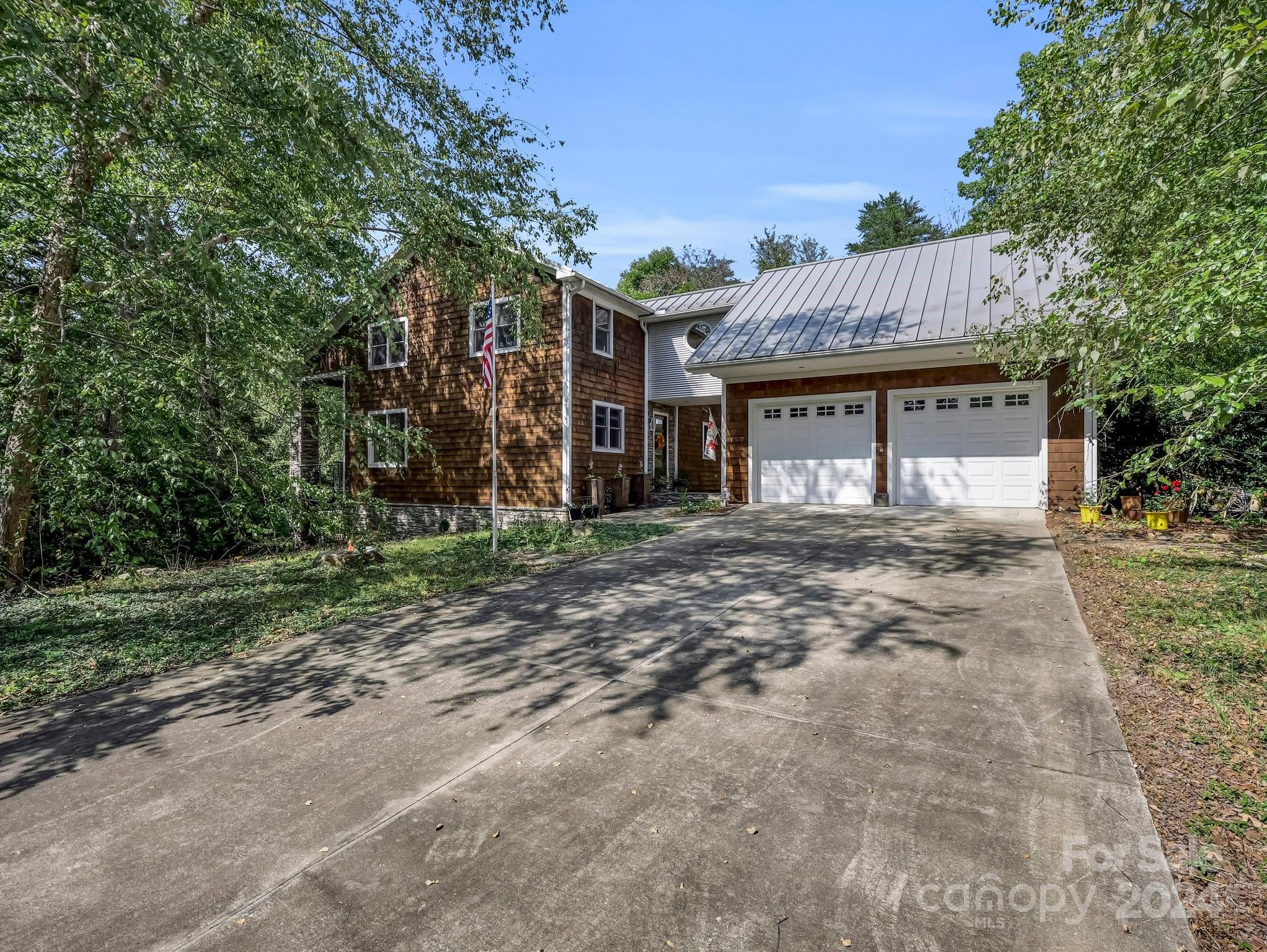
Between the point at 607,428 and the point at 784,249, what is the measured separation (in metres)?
26.6

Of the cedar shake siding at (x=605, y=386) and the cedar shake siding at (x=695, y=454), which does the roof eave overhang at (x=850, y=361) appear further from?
the cedar shake siding at (x=695, y=454)

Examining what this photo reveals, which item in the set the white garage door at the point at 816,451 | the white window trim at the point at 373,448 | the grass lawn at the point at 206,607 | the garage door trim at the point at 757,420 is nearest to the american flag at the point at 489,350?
the grass lawn at the point at 206,607

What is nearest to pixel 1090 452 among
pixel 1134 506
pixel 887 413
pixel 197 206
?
pixel 1134 506

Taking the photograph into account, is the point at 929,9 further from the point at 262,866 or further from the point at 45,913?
the point at 45,913

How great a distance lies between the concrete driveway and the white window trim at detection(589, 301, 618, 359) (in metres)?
9.87

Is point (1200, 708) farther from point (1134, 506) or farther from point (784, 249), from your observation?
point (784, 249)

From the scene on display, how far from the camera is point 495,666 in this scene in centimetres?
401

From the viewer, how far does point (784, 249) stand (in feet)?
117

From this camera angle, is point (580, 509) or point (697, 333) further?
point (697, 333)

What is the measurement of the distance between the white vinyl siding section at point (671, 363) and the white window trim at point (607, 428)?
3.98ft

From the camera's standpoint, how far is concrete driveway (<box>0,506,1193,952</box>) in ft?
5.98

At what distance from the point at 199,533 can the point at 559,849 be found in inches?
435

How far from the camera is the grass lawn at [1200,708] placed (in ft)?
6.25

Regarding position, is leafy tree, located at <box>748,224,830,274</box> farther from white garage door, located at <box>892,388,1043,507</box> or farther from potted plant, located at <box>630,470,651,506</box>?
white garage door, located at <box>892,388,1043,507</box>
